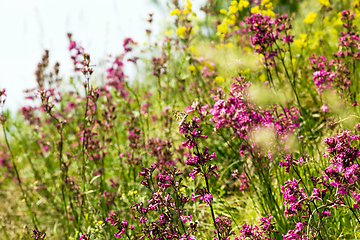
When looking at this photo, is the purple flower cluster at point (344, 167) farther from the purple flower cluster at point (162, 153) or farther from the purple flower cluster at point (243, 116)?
the purple flower cluster at point (162, 153)

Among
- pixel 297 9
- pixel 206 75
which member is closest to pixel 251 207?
pixel 206 75

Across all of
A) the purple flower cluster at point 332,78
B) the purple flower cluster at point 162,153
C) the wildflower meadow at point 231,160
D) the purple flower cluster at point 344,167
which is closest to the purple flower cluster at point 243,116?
the wildflower meadow at point 231,160

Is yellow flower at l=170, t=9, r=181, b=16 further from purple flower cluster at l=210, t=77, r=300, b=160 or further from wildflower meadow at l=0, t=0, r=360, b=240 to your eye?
purple flower cluster at l=210, t=77, r=300, b=160

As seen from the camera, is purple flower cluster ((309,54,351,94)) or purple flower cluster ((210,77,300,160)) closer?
purple flower cluster ((210,77,300,160))

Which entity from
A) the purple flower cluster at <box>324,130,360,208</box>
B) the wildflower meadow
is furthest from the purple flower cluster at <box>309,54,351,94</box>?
the purple flower cluster at <box>324,130,360,208</box>

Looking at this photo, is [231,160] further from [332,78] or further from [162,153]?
[332,78]

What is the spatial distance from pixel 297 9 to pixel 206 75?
8.93 metres

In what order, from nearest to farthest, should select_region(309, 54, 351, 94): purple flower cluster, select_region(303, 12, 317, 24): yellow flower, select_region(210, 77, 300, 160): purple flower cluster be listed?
select_region(210, 77, 300, 160): purple flower cluster < select_region(309, 54, 351, 94): purple flower cluster < select_region(303, 12, 317, 24): yellow flower

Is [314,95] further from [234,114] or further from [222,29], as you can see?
[234,114]

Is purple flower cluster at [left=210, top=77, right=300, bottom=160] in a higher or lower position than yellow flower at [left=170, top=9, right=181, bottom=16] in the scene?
lower

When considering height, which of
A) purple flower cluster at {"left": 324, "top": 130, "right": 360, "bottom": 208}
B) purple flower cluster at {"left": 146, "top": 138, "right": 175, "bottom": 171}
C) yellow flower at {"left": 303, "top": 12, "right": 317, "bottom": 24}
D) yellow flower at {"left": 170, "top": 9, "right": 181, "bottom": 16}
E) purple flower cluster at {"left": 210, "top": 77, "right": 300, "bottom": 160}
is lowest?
purple flower cluster at {"left": 324, "top": 130, "right": 360, "bottom": 208}

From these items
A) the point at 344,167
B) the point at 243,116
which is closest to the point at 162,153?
the point at 243,116

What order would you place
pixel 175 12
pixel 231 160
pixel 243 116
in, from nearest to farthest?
pixel 243 116
pixel 231 160
pixel 175 12

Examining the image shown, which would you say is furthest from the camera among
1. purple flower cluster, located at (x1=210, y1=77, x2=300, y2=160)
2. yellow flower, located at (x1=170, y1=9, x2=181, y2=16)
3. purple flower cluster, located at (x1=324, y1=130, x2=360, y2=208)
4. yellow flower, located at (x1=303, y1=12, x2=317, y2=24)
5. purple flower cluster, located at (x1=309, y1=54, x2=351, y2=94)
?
Result: yellow flower, located at (x1=303, y1=12, x2=317, y2=24)
